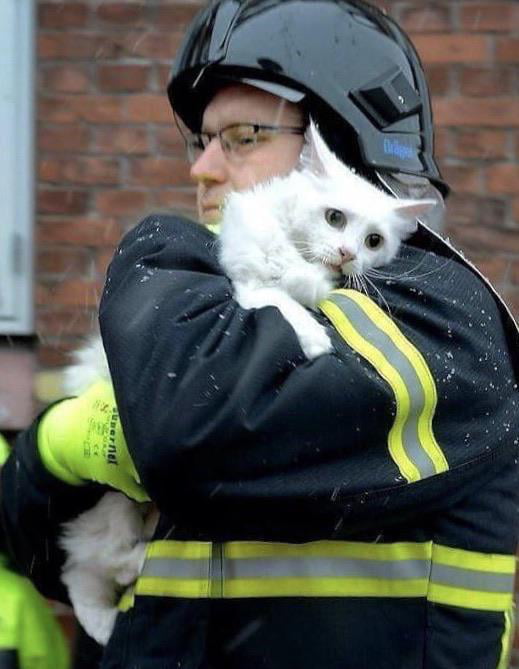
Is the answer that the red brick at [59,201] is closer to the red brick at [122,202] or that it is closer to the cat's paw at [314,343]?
the red brick at [122,202]

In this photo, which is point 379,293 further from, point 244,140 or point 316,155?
point 244,140

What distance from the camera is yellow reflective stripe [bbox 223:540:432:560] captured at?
61.8 inches

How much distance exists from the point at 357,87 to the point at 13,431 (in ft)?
6.88

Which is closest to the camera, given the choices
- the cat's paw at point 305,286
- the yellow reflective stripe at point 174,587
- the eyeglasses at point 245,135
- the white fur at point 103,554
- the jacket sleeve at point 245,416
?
the jacket sleeve at point 245,416

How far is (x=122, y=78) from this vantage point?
11.9 feet

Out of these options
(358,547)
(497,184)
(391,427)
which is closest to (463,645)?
(358,547)

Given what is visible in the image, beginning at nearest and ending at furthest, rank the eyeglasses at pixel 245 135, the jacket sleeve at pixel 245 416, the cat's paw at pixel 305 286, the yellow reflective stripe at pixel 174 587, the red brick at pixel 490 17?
the jacket sleeve at pixel 245 416 < the yellow reflective stripe at pixel 174 587 < the cat's paw at pixel 305 286 < the eyeglasses at pixel 245 135 < the red brick at pixel 490 17

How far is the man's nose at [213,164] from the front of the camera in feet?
6.51

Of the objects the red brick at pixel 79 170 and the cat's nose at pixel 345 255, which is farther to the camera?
the red brick at pixel 79 170

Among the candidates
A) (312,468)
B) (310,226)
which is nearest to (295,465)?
(312,468)

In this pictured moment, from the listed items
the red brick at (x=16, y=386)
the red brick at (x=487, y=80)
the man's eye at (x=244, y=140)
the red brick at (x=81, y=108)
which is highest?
the man's eye at (x=244, y=140)

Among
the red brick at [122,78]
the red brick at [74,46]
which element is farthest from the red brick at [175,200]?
the red brick at [74,46]

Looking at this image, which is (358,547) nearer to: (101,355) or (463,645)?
(463,645)

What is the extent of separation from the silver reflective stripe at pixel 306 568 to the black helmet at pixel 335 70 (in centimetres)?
71
